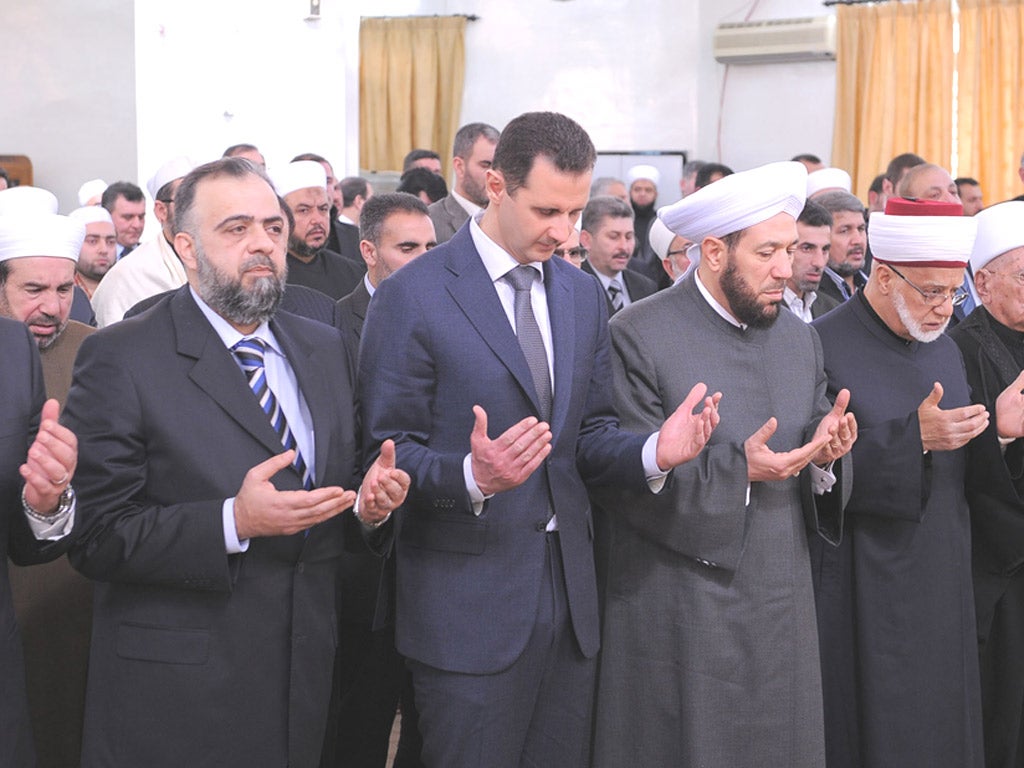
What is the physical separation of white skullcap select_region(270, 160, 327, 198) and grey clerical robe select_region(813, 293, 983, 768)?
3.08 m

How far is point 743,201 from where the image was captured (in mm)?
3035

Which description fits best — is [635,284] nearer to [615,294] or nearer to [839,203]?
[615,294]

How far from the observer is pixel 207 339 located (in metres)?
2.47

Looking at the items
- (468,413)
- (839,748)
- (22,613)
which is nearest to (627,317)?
(468,413)

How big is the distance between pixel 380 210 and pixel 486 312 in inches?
71.3

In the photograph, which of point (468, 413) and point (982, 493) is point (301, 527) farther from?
point (982, 493)

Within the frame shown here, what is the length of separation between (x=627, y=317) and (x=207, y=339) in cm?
107

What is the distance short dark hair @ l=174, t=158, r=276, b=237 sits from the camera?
260 centimetres

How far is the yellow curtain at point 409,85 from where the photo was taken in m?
11.4

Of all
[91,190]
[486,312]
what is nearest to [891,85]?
[91,190]

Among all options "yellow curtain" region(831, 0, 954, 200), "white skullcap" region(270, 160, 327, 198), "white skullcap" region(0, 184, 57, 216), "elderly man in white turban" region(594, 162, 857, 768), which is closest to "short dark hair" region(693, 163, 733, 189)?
"yellow curtain" region(831, 0, 954, 200)

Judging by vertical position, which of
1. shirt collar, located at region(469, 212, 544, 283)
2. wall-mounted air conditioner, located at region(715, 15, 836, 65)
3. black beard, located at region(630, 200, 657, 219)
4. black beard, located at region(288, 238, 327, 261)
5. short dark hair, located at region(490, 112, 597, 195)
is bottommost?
black beard, located at region(630, 200, 657, 219)

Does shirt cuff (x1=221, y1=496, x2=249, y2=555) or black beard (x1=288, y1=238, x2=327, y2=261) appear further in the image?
black beard (x1=288, y1=238, x2=327, y2=261)

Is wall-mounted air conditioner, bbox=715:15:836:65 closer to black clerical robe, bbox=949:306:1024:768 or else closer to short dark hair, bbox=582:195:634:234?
short dark hair, bbox=582:195:634:234
